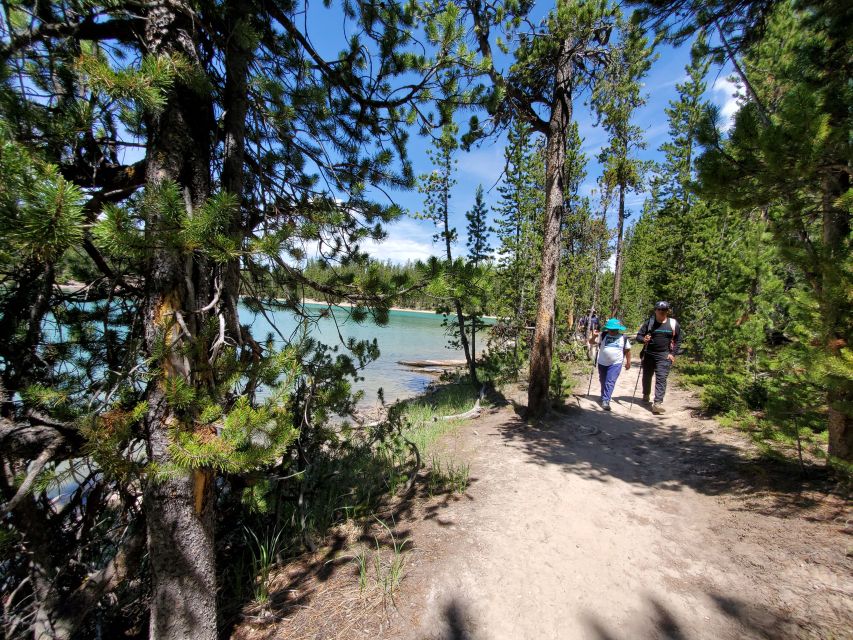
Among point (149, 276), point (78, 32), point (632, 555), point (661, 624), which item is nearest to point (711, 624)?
point (661, 624)

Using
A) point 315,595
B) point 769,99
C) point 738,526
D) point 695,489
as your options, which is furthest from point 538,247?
point 769,99

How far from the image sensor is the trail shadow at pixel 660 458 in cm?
316

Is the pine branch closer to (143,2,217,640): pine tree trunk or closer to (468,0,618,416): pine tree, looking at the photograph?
(143,2,217,640): pine tree trunk

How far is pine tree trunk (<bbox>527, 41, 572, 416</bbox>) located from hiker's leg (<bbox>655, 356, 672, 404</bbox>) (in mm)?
2286

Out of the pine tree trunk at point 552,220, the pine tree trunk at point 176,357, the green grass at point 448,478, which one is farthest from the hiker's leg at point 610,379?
the pine tree trunk at point 176,357

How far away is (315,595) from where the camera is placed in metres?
2.59

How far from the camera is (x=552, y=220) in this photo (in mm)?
5512

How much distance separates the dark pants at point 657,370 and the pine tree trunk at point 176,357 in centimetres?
701

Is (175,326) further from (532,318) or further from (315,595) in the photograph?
(532,318)

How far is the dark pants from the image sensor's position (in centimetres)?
623

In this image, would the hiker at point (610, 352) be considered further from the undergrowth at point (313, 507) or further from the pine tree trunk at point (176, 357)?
the pine tree trunk at point (176, 357)

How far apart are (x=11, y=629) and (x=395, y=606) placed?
2.10 meters

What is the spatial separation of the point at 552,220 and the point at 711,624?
491 cm

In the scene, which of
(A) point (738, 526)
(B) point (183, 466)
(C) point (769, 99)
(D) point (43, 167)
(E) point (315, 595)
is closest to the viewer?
(D) point (43, 167)
